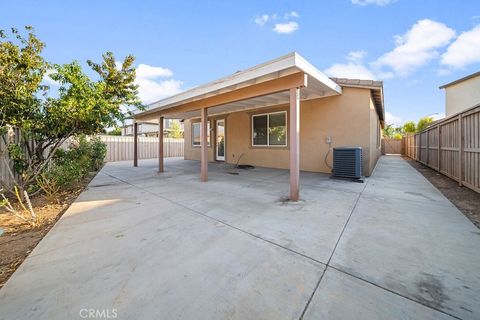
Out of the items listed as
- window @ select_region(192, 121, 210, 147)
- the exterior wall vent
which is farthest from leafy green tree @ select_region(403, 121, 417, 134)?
window @ select_region(192, 121, 210, 147)

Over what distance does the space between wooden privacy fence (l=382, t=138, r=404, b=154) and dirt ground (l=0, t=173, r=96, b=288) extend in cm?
2486

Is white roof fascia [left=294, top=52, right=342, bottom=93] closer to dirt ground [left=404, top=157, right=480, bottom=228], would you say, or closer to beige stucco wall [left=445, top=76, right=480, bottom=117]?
dirt ground [left=404, top=157, right=480, bottom=228]

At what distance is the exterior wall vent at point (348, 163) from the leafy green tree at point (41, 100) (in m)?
6.16

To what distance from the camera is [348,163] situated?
614 cm

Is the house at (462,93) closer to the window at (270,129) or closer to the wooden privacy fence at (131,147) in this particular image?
the window at (270,129)

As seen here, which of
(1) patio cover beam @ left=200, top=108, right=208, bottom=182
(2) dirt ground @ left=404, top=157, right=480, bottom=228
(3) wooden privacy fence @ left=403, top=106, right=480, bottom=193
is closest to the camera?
(2) dirt ground @ left=404, top=157, right=480, bottom=228

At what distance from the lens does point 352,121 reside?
677 centimetres

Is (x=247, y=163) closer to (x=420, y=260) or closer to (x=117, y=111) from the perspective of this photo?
(x=117, y=111)

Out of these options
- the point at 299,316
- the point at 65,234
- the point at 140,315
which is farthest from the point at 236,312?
the point at 65,234

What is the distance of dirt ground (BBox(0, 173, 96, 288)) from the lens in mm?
2133

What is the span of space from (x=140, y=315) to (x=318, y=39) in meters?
9.86

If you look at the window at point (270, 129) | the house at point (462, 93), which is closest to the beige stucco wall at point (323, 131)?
the window at point (270, 129)

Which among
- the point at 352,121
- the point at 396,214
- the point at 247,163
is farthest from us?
the point at 247,163

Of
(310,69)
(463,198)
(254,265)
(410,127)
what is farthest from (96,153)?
(410,127)
